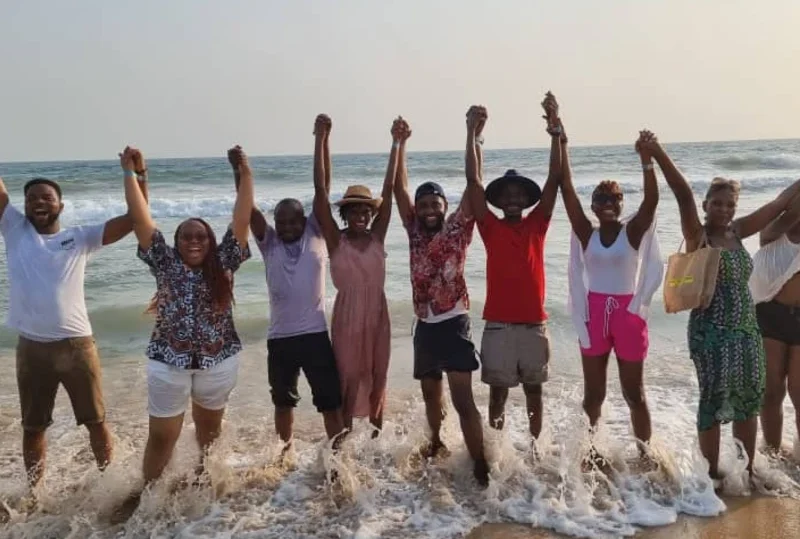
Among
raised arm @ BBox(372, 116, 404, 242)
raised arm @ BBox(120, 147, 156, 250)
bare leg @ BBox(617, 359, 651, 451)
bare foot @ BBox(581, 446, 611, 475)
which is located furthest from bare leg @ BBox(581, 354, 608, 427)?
raised arm @ BBox(120, 147, 156, 250)

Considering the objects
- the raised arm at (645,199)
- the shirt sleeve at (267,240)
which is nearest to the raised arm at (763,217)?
the raised arm at (645,199)

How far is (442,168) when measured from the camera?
121ft

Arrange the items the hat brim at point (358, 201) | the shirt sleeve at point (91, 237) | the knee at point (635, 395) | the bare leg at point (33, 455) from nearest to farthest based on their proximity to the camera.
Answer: the shirt sleeve at point (91, 237), the bare leg at point (33, 455), the knee at point (635, 395), the hat brim at point (358, 201)

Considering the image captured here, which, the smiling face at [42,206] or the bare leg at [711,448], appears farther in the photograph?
the bare leg at [711,448]

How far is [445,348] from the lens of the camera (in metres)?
4.64

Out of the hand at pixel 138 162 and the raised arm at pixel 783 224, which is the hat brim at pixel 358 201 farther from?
the raised arm at pixel 783 224

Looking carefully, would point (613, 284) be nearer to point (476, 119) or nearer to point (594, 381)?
point (594, 381)

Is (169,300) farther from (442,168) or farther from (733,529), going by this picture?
(442,168)

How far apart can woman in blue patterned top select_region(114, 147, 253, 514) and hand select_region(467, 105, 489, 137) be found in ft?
5.08

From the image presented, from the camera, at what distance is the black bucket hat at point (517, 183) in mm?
4754

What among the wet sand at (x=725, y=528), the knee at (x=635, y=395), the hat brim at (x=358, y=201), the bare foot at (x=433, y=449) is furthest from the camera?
the bare foot at (x=433, y=449)

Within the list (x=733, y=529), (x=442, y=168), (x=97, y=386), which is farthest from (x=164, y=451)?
(x=442, y=168)

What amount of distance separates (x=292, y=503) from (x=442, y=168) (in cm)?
3319

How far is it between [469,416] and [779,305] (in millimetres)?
2159
